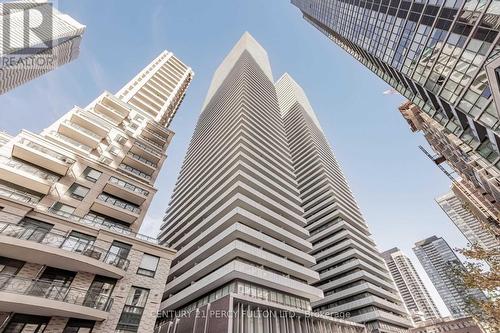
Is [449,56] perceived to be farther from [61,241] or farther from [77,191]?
[77,191]

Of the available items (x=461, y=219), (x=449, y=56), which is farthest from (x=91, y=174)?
(x=461, y=219)

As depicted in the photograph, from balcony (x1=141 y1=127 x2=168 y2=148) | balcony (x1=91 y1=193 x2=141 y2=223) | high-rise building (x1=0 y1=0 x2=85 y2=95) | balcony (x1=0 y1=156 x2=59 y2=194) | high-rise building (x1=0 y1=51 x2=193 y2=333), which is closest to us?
high-rise building (x1=0 y1=51 x2=193 y2=333)

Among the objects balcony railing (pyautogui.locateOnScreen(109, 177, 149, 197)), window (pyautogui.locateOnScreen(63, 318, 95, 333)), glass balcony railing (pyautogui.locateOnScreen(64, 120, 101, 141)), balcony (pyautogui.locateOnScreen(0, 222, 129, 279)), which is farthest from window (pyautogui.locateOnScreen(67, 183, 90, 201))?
window (pyautogui.locateOnScreen(63, 318, 95, 333))

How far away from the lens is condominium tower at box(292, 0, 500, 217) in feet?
66.3

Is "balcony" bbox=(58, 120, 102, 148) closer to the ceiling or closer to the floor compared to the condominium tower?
closer to the floor

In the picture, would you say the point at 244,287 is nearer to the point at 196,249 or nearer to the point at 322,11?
the point at 196,249

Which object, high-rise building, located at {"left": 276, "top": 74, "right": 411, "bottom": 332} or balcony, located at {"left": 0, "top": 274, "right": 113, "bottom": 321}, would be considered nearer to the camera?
balcony, located at {"left": 0, "top": 274, "right": 113, "bottom": 321}

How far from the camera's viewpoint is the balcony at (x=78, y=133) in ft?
80.3

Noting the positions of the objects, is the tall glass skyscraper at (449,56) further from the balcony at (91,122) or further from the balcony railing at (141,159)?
the balcony at (91,122)

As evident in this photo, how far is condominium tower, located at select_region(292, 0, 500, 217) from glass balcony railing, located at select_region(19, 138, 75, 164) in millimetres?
37323

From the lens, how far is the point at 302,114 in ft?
278

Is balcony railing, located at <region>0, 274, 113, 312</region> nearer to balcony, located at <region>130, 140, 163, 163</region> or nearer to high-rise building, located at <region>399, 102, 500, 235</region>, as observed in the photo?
balcony, located at <region>130, 140, 163, 163</region>

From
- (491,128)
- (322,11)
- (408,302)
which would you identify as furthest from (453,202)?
(491,128)

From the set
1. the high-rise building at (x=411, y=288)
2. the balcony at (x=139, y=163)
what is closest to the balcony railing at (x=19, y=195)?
the balcony at (x=139, y=163)
